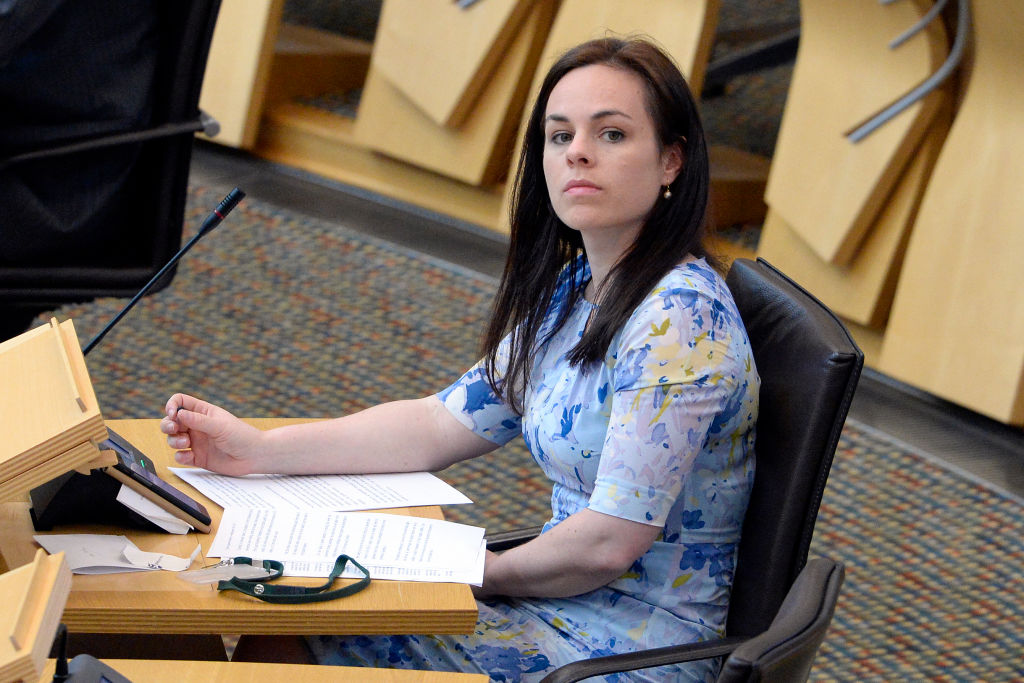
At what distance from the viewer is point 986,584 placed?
2529 mm

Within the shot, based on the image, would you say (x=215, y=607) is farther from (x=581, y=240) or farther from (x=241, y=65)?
(x=241, y=65)

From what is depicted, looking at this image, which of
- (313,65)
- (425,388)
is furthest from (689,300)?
(313,65)

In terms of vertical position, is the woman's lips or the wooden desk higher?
the woman's lips

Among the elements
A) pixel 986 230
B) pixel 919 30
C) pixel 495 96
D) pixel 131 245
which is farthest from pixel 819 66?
pixel 131 245

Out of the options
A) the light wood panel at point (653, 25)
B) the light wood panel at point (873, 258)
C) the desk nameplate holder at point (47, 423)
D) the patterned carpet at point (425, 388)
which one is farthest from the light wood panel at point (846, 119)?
the desk nameplate holder at point (47, 423)

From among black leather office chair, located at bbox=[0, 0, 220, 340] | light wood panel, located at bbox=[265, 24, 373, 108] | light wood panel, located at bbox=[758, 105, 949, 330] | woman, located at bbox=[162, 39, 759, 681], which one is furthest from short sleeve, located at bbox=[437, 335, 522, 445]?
light wood panel, located at bbox=[265, 24, 373, 108]

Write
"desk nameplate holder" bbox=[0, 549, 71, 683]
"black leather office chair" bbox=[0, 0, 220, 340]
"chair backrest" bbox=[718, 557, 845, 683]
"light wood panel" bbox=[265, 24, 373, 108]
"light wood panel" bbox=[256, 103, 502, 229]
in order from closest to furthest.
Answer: "desk nameplate holder" bbox=[0, 549, 71, 683], "chair backrest" bbox=[718, 557, 845, 683], "black leather office chair" bbox=[0, 0, 220, 340], "light wood panel" bbox=[256, 103, 502, 229], "light wood panel" bbox=[265, 24, 373, 108]

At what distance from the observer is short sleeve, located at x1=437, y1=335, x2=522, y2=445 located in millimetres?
1608

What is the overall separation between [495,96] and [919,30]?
159 centimetres

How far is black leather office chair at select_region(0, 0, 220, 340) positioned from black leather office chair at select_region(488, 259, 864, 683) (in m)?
1.16

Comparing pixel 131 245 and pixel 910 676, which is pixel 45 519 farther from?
pixel 910 676

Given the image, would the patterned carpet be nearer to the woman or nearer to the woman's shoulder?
the woman

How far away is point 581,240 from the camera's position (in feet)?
5.39

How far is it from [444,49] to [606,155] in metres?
2.93
